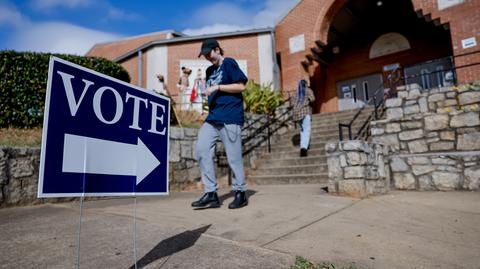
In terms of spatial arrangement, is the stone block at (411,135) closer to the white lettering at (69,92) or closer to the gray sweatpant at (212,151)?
the gray sweatpant at (212,151)

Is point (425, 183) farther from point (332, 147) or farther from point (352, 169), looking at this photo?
point (332, 147)

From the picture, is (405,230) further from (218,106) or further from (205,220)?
(218,106)

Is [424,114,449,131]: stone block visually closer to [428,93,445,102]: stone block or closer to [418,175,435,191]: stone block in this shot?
[428,93,445,102]: stone block

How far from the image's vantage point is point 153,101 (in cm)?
179

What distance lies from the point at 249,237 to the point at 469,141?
17.2ft

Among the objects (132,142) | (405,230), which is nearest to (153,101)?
(132,142)

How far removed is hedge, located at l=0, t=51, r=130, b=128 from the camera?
16.3ft

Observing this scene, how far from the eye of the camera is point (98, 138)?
1.40 meters

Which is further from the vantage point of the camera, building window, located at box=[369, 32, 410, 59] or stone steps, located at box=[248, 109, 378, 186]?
building window, located at box=[369, 32, 410, 59]

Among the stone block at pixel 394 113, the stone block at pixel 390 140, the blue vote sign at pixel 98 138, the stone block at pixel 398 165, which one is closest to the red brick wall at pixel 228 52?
the stone block at pixel 394 113

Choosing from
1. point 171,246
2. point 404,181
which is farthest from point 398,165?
point 171,246

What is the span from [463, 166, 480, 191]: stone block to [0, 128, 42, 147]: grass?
22.2ft

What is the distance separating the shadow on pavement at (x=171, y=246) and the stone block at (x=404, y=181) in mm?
4283

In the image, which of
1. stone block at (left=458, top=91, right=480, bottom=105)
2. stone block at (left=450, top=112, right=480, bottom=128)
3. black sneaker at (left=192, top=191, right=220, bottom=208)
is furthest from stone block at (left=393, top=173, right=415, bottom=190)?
black sneaker at (left=192, top=191, right=220, bottom=208)
